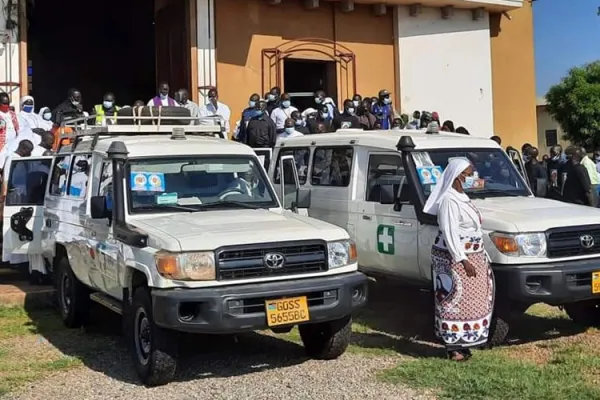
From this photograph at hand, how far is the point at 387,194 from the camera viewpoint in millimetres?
7855

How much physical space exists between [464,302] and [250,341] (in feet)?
7.15

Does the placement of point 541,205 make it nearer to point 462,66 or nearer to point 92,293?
point 92,293

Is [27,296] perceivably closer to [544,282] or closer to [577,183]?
[544,282]

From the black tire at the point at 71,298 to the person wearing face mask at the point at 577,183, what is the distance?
6.78m

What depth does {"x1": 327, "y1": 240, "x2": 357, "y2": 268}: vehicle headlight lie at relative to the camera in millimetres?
6266

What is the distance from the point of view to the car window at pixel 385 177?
7941mm

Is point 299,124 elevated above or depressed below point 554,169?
above

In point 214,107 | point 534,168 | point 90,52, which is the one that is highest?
point 90,52

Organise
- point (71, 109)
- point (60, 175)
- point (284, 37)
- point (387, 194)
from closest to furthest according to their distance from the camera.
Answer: point (387, 194), point (60, 175), point (71, 109), point (284, 37)

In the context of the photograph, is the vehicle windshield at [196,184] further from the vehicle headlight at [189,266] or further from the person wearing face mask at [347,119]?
the person wearing face mask at [347,119]

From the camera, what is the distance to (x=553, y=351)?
700cm

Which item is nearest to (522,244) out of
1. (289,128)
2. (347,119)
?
(289,128)

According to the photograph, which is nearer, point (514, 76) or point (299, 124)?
point (299, 124)

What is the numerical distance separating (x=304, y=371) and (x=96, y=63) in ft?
65.1
